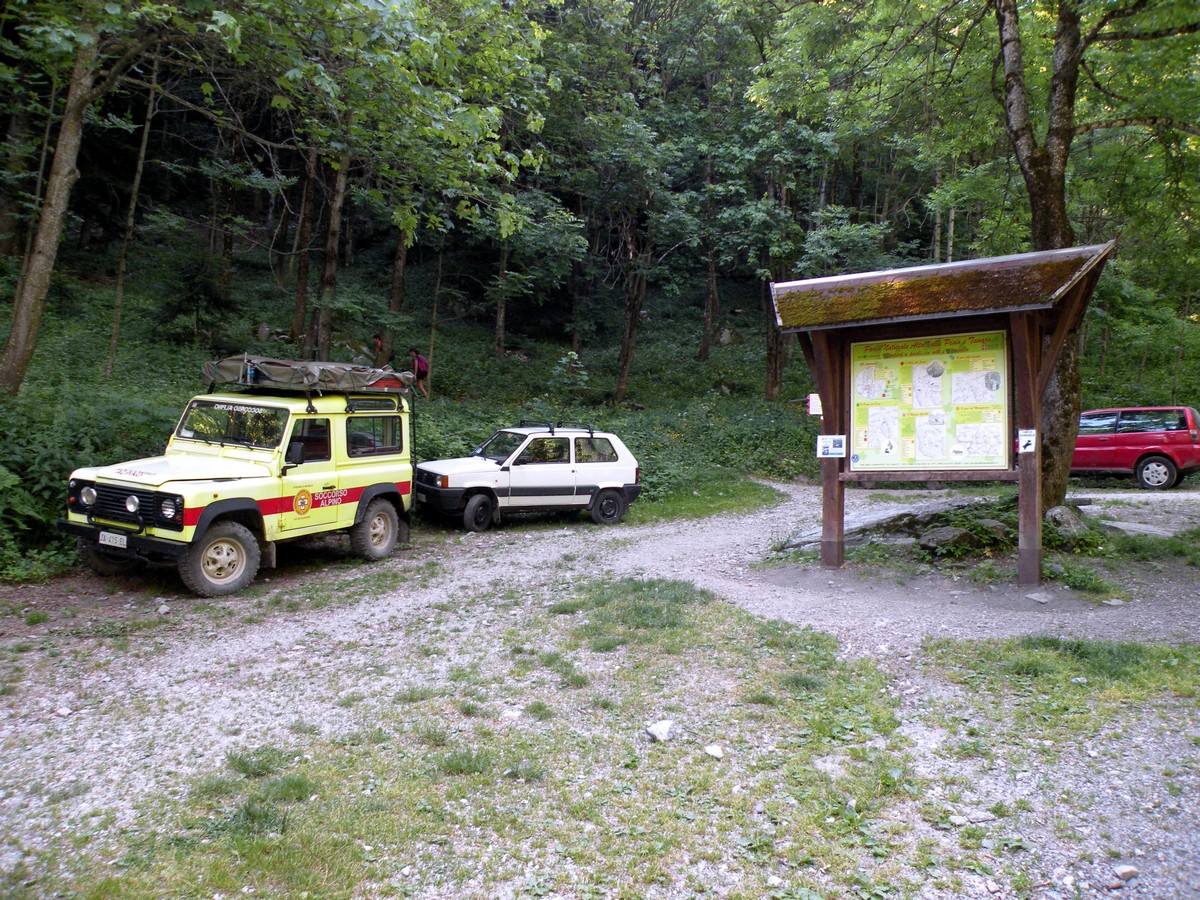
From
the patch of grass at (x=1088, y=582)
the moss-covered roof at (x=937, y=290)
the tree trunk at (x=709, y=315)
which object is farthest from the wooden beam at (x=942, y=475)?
the tree trunk at (x=709, y=315)

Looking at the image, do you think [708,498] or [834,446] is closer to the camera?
[834,446]

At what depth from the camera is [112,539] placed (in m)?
7.39

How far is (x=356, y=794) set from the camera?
148 inches

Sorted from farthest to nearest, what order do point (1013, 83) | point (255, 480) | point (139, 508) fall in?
point (1013, 83)
point (255, 480)
point (139, 508)

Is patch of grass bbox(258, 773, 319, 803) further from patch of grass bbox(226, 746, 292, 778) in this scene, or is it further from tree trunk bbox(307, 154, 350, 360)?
tree trunk bbox(307, 154, 350, 360)

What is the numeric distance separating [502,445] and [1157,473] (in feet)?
48.5

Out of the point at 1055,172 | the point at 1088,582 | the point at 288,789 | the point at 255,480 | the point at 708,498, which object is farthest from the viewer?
the point at 708,498

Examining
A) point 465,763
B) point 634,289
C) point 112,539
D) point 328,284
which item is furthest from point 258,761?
point 634,289

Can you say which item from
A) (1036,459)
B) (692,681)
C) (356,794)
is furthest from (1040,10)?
(356,794)

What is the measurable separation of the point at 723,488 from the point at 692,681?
11.4 meters

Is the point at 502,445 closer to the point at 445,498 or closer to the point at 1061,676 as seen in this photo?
the point at 445,498

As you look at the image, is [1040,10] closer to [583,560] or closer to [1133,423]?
[1133,423]

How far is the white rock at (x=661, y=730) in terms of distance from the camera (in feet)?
14.7

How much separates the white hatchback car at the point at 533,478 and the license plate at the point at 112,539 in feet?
16.3
